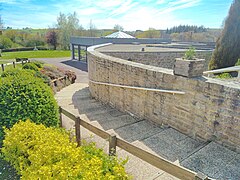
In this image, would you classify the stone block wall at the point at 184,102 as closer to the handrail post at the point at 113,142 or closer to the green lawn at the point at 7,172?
the handrail post at the point at 113,142

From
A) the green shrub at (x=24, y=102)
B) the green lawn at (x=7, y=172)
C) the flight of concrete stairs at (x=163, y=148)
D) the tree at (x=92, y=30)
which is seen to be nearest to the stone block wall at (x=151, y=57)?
the flight of concrete stairs at (x=163, y=148)

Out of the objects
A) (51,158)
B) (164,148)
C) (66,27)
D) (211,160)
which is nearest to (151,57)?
(164,148)

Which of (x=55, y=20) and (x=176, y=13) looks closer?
(x=176, y=13)

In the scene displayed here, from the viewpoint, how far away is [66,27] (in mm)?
42125

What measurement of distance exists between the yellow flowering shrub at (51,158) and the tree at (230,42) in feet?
31.9

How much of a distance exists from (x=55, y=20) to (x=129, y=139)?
46.1 meters

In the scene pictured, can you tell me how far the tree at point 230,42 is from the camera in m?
10.1

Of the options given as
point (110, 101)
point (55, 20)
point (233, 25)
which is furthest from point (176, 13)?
point (55, 20)

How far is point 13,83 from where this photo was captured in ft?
13.3

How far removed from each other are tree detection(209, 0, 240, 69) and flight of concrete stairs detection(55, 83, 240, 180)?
24.1 feet

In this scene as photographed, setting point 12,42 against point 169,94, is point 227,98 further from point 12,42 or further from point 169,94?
point 12,42

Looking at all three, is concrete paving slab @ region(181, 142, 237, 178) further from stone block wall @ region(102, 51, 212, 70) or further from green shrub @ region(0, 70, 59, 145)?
stone block wall @ region(102, 51, 212, 70)

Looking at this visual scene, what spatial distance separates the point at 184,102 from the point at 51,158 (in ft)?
10.3

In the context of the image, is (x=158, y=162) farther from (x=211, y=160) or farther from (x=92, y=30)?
(x=92, y=30)
